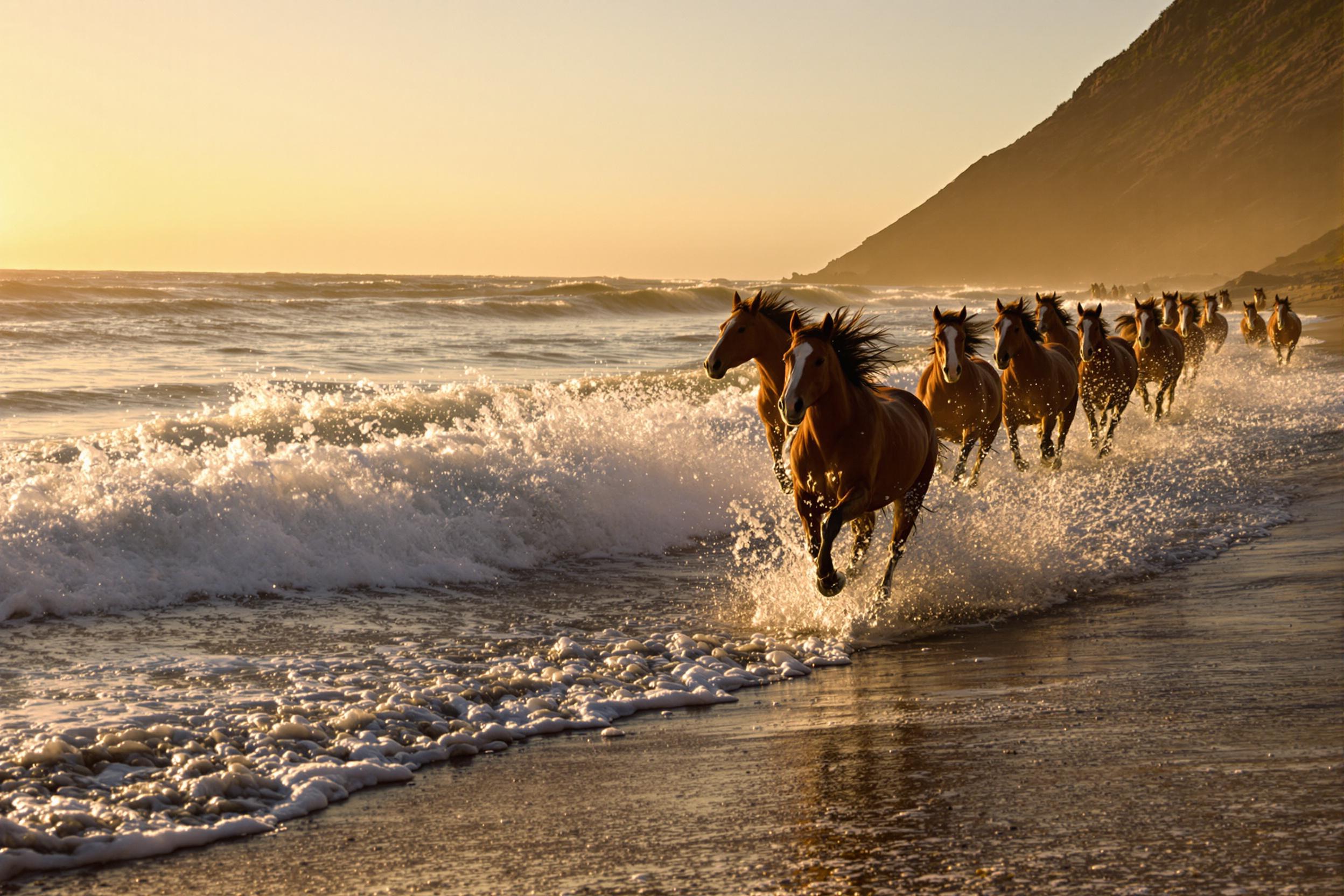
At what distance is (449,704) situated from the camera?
6.48 meters

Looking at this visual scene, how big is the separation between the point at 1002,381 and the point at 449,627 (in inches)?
351

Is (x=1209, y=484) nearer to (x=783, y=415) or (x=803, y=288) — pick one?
(x=783, y=415)

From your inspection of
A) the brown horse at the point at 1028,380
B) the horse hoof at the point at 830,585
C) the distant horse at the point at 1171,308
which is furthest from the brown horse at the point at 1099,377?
the horse hoof at the point at 830,585

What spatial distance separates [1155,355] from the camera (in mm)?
20828

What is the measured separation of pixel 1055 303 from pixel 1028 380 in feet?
7.18

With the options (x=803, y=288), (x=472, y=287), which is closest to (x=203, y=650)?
(x=472, y=287)

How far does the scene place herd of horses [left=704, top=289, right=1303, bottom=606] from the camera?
8.46 metres

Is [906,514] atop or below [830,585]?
atop

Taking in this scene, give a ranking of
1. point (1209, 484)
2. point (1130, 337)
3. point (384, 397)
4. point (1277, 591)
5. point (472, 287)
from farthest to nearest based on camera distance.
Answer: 1. point (472, 287)
2. point (1130, 337)
3. point (384, 397)
4. point (1209, 484)
5. point (1277, 591)

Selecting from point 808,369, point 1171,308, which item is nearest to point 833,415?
point 808,369

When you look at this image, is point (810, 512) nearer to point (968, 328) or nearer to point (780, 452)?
point (780, 452)

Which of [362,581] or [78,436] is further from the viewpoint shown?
[78,436]

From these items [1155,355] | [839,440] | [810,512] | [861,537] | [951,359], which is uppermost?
[951,359]

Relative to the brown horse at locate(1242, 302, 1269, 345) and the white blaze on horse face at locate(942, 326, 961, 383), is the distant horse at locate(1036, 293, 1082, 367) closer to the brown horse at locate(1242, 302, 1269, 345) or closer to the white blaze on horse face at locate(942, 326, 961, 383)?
the white blaze on horse face at locate(942, 326, 961, 383)
